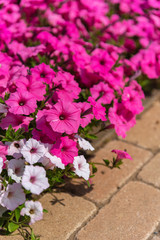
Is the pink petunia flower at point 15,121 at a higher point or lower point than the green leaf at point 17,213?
higher

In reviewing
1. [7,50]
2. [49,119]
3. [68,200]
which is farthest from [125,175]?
[7,50]

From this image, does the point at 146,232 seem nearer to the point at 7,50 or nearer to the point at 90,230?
the point at 90,230

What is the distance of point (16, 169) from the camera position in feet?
7.11

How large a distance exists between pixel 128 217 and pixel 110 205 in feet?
0.55

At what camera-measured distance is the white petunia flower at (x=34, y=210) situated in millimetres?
2127

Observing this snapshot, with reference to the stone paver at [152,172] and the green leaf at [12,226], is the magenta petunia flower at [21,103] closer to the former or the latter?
the green leaf at [12,226]

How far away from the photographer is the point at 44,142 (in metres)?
2.25

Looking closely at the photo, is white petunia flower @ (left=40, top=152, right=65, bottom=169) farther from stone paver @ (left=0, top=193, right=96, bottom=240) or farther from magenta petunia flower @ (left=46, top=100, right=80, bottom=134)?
stone paver @ (left=0, top=193, right=96, bottom=240)

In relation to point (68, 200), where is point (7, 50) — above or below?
above

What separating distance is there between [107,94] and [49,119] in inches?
30.7

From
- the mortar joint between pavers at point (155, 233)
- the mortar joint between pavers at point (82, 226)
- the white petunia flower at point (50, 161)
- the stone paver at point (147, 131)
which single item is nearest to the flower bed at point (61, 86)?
the white petunia flower at point (50, 161)

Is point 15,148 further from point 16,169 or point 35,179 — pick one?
point 35,179

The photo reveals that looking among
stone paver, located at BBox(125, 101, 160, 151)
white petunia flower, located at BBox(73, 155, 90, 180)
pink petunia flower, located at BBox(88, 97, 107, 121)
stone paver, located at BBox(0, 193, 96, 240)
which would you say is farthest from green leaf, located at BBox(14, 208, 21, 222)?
stone paver, located at BBox(125, 101, 160, 151)

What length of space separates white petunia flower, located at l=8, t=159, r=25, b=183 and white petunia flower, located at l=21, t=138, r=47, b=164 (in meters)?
0.09
